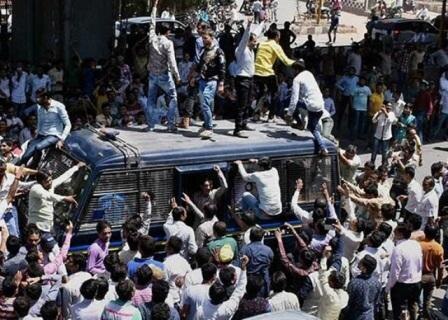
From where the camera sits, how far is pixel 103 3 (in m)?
19.6

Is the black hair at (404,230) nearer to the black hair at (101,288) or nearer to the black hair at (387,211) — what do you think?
the black hair at (387,211)

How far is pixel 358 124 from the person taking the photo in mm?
17016

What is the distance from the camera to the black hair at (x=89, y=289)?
23.9 ft

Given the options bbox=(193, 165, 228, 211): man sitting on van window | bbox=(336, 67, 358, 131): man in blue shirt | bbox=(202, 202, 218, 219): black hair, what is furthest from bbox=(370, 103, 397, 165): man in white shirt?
bbox=(202, 202, 218, 219): black hair

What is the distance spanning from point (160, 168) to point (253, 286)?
6.05 feet

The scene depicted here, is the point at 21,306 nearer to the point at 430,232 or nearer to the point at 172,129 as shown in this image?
the point at 172,129

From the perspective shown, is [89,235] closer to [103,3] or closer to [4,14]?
[103,3]

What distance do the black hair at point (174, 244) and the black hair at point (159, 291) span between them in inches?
36.8

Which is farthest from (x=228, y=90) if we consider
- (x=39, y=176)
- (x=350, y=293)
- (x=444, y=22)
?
(x=444, y=22)

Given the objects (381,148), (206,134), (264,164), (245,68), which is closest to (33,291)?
(264,164)

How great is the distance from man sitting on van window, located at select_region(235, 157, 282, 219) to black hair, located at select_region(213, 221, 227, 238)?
2.04ft

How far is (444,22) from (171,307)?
18.3 m

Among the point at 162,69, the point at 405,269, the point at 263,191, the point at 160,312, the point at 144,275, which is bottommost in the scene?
the point at 405,269

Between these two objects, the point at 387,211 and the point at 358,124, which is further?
the point at 358,124
